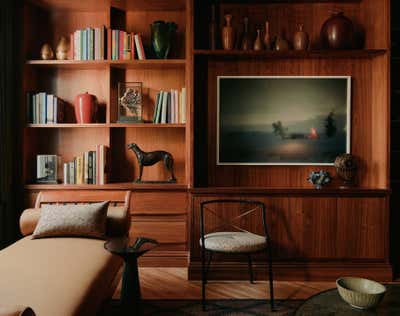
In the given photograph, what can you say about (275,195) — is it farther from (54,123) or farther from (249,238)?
(54,123)

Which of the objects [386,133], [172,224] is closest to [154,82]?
[172,224]

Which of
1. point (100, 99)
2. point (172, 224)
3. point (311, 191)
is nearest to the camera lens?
point (311, 191)

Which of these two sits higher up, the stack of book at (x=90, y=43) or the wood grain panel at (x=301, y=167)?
the stack of book at (x=90, y=43)

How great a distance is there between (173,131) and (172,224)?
83 cm

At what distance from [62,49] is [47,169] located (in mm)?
1033

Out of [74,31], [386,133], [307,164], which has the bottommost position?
[307,164]

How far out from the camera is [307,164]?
11.3 feet

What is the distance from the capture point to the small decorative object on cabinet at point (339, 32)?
3.20 metres

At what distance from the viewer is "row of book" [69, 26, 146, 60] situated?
3.41 meters

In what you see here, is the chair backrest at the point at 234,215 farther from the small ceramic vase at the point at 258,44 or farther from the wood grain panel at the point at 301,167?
the small ceramic vase at the point at 258,44

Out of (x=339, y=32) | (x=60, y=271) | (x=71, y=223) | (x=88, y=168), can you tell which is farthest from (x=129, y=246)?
(x=339, y=32)

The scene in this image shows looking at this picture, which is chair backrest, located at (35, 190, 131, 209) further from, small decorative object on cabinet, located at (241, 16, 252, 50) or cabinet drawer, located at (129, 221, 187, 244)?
small decorative object on cabinet, located at (241, 16, 252, 50)

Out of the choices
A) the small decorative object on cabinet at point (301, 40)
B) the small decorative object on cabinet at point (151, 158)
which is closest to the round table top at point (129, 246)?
the small decorative object on cabinet at point (151, 158)

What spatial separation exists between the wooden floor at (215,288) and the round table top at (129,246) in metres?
0.64
